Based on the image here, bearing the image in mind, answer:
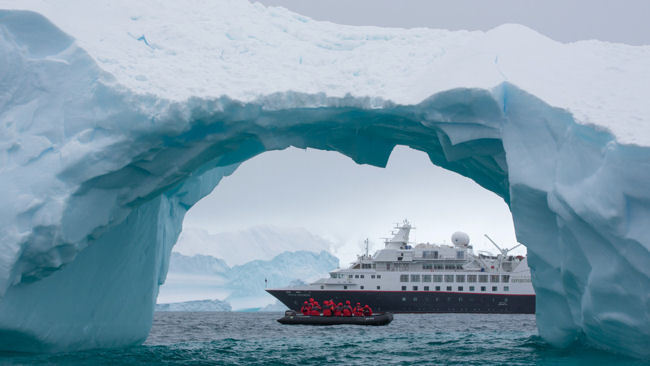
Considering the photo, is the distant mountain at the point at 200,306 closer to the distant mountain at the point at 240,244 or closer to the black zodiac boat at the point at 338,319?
the distant mountain at the point at 240,244

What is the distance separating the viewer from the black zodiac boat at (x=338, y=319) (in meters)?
30.4

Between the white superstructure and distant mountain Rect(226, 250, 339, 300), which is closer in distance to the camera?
the white superstructure

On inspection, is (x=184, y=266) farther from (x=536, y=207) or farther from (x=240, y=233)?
(x=536, y=207)

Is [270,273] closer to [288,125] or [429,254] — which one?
[429,254]

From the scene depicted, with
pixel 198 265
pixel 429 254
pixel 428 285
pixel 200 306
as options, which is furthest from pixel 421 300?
pixel 200 306

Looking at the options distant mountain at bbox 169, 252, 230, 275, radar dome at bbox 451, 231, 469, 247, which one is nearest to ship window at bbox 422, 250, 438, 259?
radar dome at bbox 451, 231, 469, 247

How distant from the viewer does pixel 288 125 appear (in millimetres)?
10695

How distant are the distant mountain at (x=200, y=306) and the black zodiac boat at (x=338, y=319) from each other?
22890 mm

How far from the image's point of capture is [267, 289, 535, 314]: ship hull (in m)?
47.4

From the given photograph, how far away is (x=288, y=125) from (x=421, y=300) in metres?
38.5

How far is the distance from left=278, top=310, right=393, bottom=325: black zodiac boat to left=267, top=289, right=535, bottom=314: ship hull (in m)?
15.3

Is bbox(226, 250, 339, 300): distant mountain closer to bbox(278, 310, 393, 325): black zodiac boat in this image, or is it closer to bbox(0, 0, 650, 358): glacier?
bbox(278, 310, 393, 325): black zodiac boat

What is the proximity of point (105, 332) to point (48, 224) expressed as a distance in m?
4.12

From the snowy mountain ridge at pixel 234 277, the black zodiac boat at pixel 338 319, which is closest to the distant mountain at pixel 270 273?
the snowy mountain ridge at pixel 234 277
